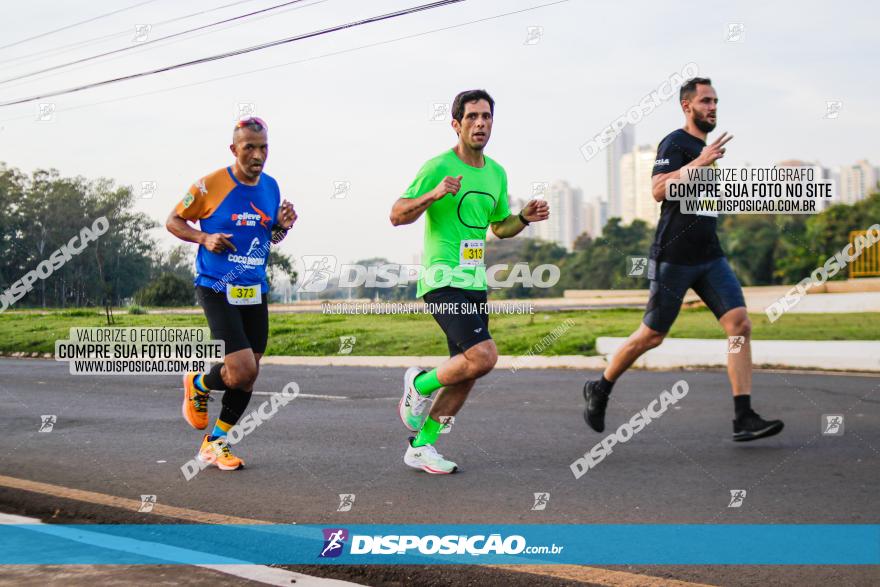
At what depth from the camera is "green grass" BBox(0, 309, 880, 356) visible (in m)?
15.3

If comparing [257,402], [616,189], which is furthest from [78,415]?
[616,189]

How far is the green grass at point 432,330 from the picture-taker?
603 inches

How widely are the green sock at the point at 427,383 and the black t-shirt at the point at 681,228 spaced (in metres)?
1.71

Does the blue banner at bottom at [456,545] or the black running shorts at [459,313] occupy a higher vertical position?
the black running shorts at [459,313]

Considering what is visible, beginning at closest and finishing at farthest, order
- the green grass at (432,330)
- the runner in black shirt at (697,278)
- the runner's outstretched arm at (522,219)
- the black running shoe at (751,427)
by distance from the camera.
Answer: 1. the runner's outstretched arm at (522,219)
2. the runner in black shirt at (697,278)
3. the black running shoe at (751,427)
4. the green grass at (432,330)

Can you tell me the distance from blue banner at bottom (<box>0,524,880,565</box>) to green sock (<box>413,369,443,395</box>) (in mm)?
1444

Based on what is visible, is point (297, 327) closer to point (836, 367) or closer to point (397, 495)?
point (836, 367)

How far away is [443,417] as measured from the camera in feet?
19.9

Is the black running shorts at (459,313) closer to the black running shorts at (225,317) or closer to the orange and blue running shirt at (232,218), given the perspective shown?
the orange and blue running shirt at (232,218)

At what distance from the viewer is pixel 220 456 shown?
247 inches

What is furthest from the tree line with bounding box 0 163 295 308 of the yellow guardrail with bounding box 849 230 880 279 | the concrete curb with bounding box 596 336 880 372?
the yellow guardrail with bounding box 849 230 880 279

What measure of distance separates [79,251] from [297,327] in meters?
8.08

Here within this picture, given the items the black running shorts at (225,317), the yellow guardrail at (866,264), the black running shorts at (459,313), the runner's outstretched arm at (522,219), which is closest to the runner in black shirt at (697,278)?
the runner's outstretched arm at (522,219)

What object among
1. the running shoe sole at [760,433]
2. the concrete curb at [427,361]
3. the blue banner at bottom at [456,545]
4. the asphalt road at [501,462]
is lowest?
the concrete curb at [427,361]
